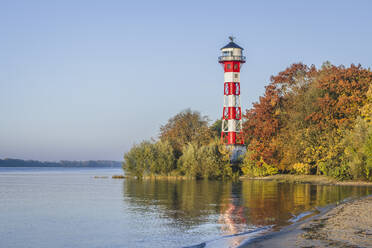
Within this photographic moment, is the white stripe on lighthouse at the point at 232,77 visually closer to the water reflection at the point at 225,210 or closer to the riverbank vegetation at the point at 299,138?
the riverbank vegetation at the point at 299,138

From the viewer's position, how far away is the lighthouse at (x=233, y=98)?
6681cm

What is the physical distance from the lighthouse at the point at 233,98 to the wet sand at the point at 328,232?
45459 millimetres

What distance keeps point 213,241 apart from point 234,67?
53412mm

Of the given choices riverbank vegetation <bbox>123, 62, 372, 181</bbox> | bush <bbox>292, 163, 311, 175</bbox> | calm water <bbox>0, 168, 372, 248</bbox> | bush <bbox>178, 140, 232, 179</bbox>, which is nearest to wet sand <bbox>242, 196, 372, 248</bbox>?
calm water <bbox>0, 168, 372, 248</bbox>

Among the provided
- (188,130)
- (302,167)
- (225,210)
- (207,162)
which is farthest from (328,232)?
(188,130)

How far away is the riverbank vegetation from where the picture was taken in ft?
154

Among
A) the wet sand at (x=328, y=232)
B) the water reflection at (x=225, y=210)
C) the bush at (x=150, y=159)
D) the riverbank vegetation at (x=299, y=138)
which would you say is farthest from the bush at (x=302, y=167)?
the wet sand at (x=328, y=232)

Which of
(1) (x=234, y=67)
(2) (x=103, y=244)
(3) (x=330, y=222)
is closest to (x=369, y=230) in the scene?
(3) (x=330, y=222)

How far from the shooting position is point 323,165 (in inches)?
1944

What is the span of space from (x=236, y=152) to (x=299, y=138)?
14.9 meters

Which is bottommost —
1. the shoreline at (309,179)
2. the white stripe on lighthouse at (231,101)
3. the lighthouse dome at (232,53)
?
the shoreline at (309,179)

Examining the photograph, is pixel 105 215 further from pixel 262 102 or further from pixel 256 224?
pixel 262 102

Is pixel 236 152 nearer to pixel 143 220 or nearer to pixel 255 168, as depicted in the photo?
pixel 255 168

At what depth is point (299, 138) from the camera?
52.6m
